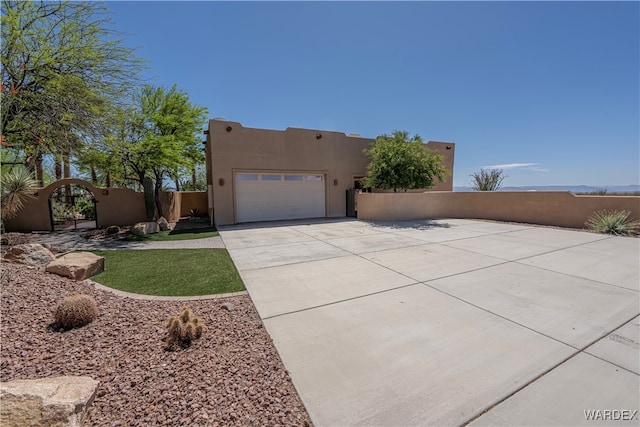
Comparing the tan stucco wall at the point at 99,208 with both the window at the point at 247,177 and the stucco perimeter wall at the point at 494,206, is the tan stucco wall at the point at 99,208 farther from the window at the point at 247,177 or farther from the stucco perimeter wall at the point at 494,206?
the stucco perimeter wall at the point at 494,206

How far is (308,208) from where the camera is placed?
15.1 m

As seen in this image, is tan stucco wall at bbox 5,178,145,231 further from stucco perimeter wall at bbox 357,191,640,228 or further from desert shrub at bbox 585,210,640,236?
desert shrub at bbox 585,210,640,236

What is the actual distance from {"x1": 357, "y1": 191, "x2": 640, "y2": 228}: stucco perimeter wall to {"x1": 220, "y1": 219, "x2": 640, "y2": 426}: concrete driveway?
16.7 feet

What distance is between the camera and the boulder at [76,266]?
4.87 meters

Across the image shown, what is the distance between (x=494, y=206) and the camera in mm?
13625

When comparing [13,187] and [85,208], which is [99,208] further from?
[85,208]

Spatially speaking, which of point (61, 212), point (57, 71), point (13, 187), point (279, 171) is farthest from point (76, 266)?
point (61, 212)

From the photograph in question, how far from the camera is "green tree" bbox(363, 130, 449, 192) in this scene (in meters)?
12.9

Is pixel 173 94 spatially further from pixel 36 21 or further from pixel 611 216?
pixel 611 216

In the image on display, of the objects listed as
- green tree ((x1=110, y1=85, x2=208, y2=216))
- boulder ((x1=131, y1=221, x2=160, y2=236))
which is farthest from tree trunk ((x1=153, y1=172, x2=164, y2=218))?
boulder ((x1=131, y1=221, x2=160, y2=236))

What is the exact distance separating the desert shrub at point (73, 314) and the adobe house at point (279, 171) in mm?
9905

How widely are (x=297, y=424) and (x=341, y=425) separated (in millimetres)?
325

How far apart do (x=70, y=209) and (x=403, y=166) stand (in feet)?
57.4

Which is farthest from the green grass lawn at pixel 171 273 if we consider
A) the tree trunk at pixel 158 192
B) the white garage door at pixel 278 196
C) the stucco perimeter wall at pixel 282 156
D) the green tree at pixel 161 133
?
the tree trunk at pixel 158 192
